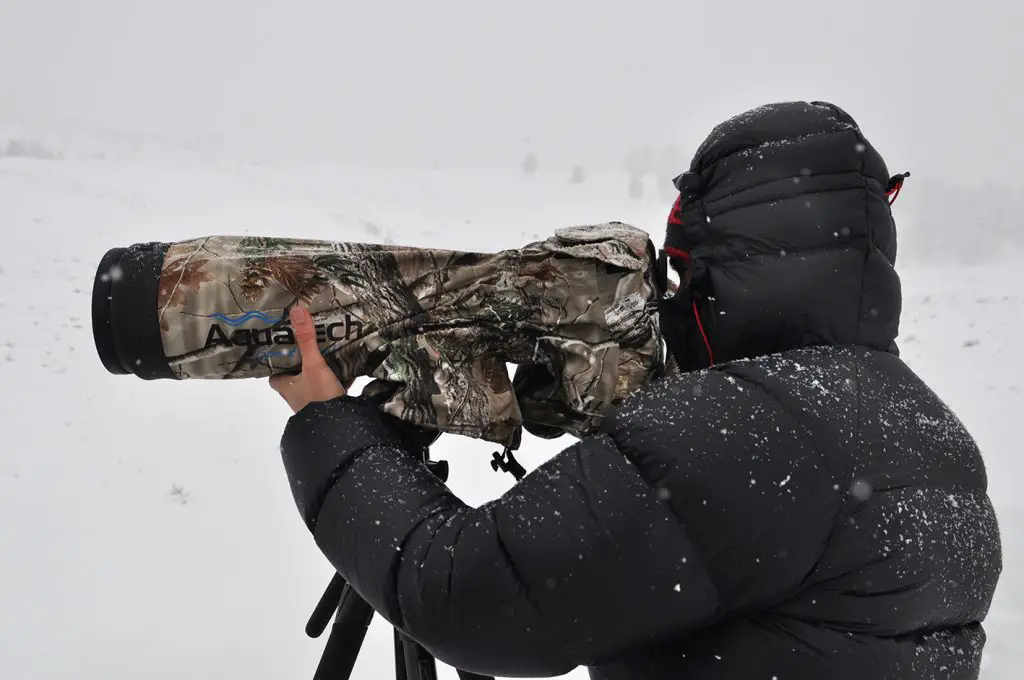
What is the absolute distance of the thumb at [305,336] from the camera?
1.16 m

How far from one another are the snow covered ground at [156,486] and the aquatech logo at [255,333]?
76cm

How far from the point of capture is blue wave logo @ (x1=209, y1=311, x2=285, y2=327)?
1164mm

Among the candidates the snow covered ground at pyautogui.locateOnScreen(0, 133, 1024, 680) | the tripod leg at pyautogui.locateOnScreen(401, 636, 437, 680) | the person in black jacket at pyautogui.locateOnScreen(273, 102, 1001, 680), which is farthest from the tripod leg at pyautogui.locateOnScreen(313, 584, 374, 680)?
the snow covered ground at pyautogui.locateOnScreen(0, 133, 1024, 680)

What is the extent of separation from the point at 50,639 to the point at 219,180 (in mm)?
10889

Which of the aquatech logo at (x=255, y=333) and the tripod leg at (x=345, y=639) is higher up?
the aquatech logo at (x=255, y=333)

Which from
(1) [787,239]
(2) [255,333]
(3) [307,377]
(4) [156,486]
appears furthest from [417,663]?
(4) [156,486]

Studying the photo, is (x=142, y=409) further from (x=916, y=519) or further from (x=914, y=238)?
(x=914, y=238)

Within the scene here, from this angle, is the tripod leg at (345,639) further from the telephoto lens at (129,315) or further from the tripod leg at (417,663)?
the telephoto lens at (129,315)

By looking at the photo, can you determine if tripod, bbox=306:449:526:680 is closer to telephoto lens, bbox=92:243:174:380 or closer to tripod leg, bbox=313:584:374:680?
tripod leg, bbox=313:584:374:680

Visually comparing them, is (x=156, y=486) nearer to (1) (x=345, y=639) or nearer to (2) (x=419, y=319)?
(1) (x=345, y=639)

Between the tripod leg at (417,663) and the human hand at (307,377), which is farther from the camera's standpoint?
the tripod leg at (417,663)

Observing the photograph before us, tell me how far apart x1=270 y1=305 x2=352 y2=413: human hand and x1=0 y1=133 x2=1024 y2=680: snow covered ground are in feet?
2.17

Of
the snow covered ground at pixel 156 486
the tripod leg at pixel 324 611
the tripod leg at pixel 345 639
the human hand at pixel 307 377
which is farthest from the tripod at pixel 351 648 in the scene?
the snow covered ground at pixel 156 486

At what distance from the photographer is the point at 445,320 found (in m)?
1.27
